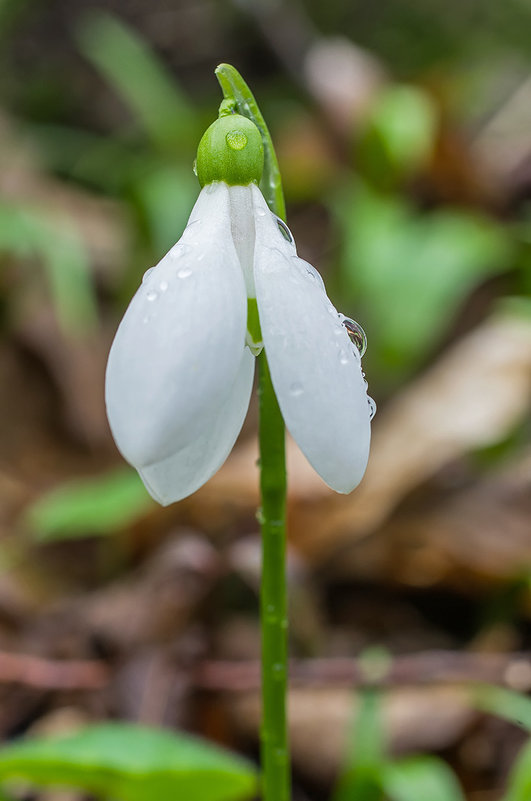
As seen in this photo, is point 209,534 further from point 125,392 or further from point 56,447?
point 125,392

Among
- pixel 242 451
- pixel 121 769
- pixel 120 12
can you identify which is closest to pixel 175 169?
pixel 242 451

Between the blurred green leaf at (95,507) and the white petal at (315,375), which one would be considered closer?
the white petal at (315,375)

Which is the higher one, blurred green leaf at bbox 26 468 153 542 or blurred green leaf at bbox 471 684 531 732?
blurred green leaf at bbox 26 468 153 542

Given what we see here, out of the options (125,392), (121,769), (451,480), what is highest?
(451,480)

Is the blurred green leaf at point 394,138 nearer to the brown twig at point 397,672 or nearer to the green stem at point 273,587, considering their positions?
the brown twig at point 397,672

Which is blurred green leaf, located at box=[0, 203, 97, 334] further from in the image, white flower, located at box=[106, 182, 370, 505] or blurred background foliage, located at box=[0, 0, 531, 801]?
white flower, located at box=[106, 182, 370, 505]

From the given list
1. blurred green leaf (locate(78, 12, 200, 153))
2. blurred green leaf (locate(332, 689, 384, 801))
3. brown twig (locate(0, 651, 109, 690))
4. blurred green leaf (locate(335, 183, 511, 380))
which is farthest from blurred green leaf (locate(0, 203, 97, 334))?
blurred green leaf (locate(332, 689, 384, 801))

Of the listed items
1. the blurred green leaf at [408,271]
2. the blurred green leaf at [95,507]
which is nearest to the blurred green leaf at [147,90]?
the blurred green leaf at [408,271]
